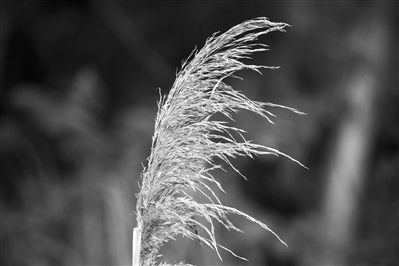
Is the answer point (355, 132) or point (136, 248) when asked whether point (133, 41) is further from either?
point (136, 248)

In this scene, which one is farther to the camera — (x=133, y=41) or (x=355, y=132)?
(x=355, y=132)

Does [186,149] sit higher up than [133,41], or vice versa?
[133,41]

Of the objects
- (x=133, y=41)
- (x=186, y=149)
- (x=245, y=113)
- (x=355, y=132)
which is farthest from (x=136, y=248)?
(x=355, y=132)

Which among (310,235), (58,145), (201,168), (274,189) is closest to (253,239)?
(310,235)

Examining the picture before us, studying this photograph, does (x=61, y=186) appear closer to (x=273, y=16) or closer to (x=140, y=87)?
(x=140, y=87)

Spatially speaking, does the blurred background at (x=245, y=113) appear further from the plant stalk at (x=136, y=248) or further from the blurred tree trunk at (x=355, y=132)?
the plant stalk at (x=136, y=248)

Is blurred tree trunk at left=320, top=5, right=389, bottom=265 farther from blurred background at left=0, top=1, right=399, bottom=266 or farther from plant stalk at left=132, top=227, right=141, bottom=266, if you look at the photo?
plant stalk at left=132, top=227, right=141, bottom=266

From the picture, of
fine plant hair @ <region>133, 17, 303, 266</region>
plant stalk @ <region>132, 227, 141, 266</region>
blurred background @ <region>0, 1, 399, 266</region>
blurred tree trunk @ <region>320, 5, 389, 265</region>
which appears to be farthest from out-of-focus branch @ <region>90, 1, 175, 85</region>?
plant stalk @ <region>132, 227, 141, 266</region>
